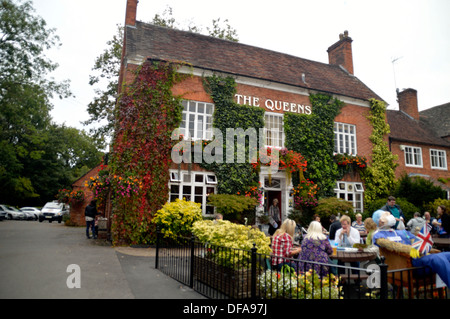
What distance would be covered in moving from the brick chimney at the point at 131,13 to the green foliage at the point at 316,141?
9881 millimetres

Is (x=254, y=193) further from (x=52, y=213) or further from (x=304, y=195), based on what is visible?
(x=52, y=213)

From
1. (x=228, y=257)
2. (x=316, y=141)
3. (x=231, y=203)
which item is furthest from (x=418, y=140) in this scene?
(x=228, y=257)

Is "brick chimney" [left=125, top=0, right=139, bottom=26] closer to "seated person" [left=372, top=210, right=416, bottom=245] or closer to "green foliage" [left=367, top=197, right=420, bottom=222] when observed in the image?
"seated person" [left=372, top=210, right=416, bottom=245]

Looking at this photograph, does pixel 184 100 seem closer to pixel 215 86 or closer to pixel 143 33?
pixel 215 86

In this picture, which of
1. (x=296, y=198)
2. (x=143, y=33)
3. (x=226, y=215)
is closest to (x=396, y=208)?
(x=296, y=198)

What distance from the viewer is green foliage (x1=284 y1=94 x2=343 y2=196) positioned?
1546cm

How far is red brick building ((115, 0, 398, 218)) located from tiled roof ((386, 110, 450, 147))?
4.17 m

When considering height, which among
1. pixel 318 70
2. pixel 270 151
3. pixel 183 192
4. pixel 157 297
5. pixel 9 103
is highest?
pixel 318 70

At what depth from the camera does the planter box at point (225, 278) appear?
5418mm

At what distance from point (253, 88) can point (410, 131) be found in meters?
14.5

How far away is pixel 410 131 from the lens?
22297 millimetres

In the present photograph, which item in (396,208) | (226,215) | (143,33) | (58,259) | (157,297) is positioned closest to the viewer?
(157,297)

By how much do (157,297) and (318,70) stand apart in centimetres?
1804

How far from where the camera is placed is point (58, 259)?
8.37 metres
